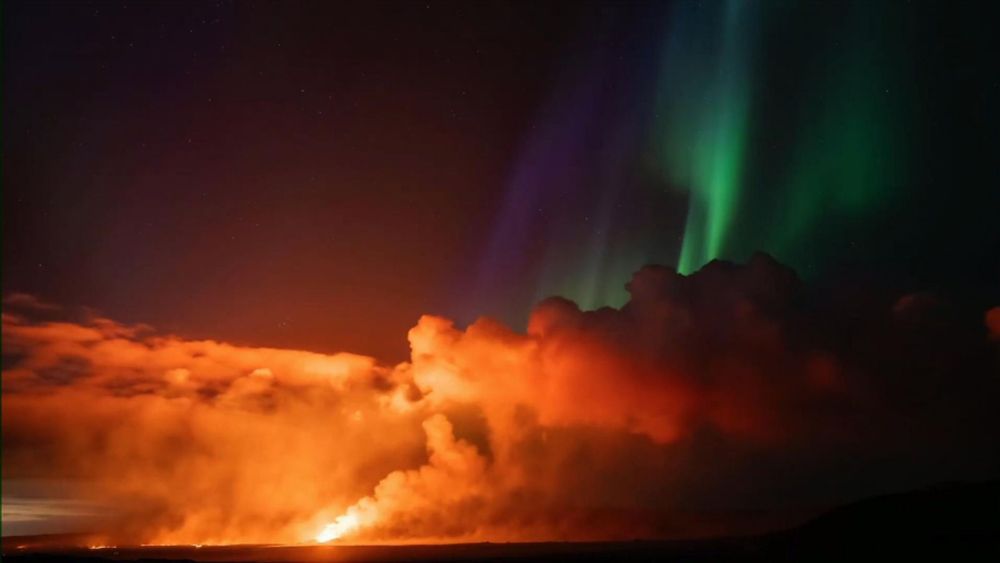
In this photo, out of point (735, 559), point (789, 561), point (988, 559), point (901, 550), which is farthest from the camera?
point (735, 559)

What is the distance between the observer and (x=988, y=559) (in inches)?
5694

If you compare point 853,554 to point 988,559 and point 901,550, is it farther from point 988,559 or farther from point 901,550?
point 988,559

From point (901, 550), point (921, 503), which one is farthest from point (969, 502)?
point (901, 550)

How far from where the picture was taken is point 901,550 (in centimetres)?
16675

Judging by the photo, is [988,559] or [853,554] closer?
[988,559]

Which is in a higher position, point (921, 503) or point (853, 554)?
point (921, 503)

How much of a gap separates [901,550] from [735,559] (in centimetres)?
3851

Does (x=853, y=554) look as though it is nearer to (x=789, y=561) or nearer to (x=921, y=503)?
(x=789, y=561)

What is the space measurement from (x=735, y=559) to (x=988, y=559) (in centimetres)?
5977

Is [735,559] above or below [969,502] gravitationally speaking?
below

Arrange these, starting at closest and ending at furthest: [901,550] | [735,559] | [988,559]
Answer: [988,559]
[901,550]
[735,559]

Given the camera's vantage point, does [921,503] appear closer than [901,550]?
No

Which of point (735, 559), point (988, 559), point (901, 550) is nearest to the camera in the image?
point (988, 559)

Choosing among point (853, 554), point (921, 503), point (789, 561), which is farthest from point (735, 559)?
point (921, 503)
